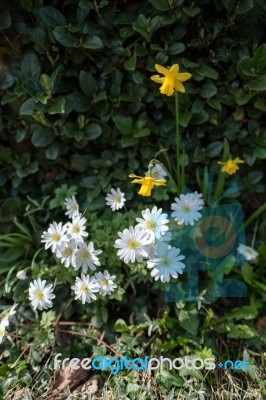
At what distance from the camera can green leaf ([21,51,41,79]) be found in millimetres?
1841

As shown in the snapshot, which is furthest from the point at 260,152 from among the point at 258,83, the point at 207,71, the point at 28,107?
the point at 28,107

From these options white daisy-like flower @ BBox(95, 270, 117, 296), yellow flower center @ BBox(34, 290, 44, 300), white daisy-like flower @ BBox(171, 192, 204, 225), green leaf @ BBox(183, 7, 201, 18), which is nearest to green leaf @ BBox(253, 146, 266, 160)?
white daisy-like flower @ BBox(171, 192, 204, 225)

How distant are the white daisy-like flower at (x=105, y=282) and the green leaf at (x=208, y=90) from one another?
33.5 inches

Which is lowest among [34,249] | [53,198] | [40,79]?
[34,249]

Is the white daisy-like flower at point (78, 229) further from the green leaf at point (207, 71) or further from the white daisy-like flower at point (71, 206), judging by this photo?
the green leaf at point (207, 71)

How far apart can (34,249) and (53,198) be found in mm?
251

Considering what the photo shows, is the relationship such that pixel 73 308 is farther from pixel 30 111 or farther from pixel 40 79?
pixel 40 79

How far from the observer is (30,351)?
68.5 inches

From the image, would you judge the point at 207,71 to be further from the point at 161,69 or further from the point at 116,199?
the point at 116,199

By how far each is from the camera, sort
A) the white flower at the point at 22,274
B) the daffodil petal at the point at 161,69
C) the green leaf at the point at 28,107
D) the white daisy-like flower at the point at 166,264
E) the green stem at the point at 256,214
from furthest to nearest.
A: the green stem at the point at 256,214 < the green leaf at the point at 28,107 < the white flower at the point at 22,274 < the white daisy-like flower at the point at 166,264 < the daffodil petal at the point at 161,69

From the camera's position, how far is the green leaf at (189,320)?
5.63ft

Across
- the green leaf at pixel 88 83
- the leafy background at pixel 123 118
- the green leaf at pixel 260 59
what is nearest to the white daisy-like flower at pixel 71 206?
the leafy background at pixel 123 118

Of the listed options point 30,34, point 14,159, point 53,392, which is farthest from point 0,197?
point 53,392

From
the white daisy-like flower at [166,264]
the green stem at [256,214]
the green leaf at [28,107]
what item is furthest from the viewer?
the green stem at [256,214]
